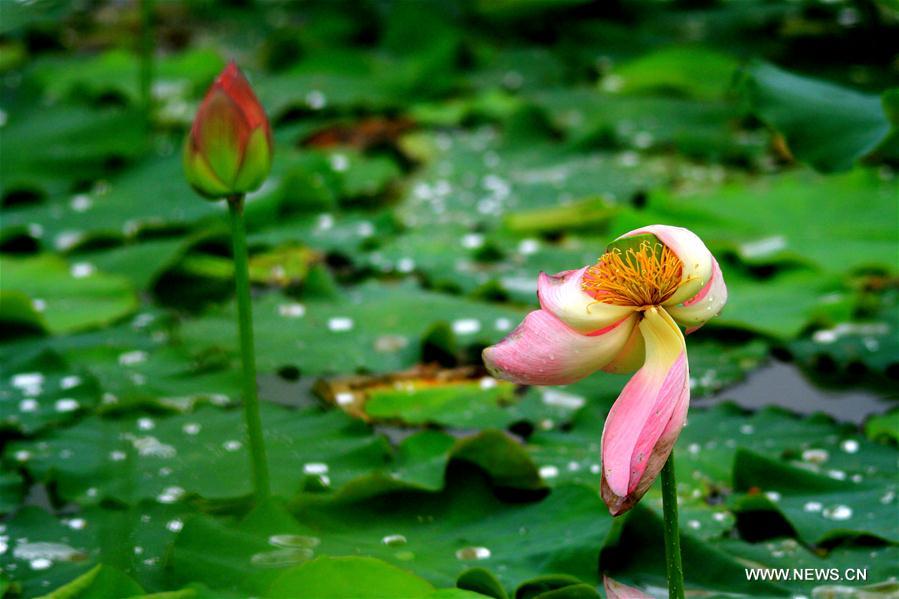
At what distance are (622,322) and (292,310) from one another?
889mm

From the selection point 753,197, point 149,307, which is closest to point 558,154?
point 753,197

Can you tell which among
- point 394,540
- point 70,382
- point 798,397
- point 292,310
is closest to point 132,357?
point 70,382

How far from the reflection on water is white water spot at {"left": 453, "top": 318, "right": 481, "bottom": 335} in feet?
0.98

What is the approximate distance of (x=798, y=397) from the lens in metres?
1.28

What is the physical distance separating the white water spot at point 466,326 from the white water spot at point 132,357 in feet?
1.30

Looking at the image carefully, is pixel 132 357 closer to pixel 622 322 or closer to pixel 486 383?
pixel 486 383

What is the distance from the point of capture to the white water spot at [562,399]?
1.26 meters

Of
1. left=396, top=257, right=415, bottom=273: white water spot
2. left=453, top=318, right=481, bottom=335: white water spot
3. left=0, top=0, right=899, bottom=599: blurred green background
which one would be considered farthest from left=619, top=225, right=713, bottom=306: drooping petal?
left=396, top=257, right=415, bottom=273: white water spot

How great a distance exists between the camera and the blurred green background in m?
0.95

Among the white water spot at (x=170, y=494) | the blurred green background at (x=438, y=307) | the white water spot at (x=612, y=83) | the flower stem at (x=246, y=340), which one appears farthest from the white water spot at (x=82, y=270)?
the white water spot at (x=612, y=83)

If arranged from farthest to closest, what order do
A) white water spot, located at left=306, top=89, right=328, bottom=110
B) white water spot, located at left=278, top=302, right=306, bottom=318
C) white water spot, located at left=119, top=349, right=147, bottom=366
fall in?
1. white water spot, located at left=306, top=89, right=328, bottom=110
2. white water spot, located at left=278, top=302, right=306, bottom=318
3. white water spot, located at left=119, top=349, right=147, bottom=366

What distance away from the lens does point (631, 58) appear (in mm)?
2682

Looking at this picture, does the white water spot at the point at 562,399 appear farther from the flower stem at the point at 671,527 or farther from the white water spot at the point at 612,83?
the white water spot at the point at 612,83

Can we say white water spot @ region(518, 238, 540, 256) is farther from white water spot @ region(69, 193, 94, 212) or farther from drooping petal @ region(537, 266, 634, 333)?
drooping petal @ region(537, 266, 634, 333)
